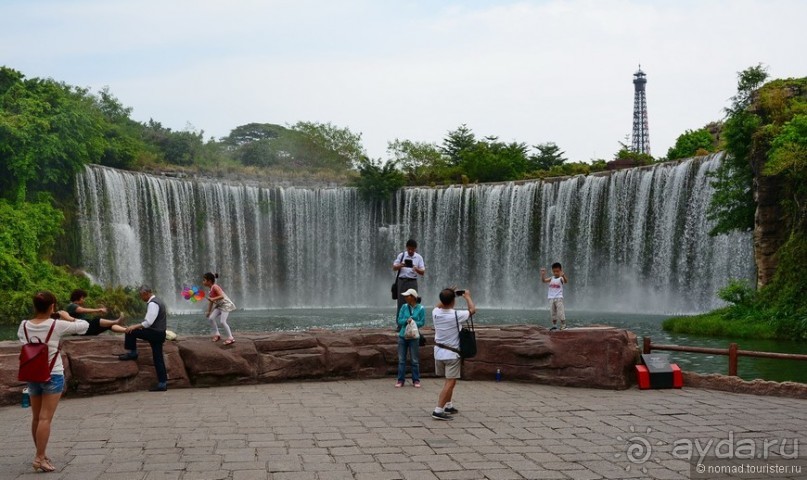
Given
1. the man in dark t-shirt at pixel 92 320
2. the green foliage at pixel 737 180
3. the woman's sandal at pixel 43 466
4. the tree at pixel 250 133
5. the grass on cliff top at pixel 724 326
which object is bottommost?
the grass on cliff top at pixel 724 326

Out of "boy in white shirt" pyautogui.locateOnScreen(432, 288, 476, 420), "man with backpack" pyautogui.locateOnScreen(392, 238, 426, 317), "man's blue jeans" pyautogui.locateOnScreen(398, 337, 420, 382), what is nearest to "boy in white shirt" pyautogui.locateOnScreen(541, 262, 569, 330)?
"man with backpack" pyautogui.locateOnScreen(392, 238, 426, 317)

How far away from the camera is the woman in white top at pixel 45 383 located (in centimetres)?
628

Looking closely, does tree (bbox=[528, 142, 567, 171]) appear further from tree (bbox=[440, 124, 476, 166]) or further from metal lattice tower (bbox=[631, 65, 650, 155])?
metal lattice tower (bbox=[631, 65, 650, 155])

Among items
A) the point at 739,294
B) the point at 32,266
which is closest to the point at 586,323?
the point at 739,294

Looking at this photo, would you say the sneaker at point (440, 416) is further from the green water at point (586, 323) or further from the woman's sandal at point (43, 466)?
the green water at point (586, 323)

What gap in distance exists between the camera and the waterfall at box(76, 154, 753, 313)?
32469 mm

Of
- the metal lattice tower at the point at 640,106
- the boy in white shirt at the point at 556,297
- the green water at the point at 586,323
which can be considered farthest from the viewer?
the metal lattice tower at the point at 640,106

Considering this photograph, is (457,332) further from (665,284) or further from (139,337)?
(665,284)

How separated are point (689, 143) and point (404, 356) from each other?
46869mm

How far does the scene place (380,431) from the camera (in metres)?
7.79

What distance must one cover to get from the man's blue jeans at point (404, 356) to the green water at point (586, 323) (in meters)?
5.16

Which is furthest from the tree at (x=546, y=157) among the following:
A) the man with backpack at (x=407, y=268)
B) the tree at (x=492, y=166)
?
the man with backpack at (x=407, y=268)

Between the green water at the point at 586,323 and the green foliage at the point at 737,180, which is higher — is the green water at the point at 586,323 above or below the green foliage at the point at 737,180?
below

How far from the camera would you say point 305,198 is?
41.9 m
